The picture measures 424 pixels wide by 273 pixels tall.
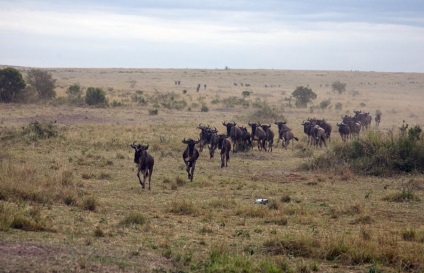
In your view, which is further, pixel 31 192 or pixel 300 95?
pixel 300 95

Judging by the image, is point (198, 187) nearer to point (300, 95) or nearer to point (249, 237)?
point (249, 237)

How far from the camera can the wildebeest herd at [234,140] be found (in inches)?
810

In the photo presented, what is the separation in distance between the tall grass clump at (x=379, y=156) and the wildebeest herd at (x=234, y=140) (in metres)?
4.29

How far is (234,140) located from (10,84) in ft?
90.3

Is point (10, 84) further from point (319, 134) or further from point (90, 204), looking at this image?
point (90, 204)

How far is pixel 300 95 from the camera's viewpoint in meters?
66.0

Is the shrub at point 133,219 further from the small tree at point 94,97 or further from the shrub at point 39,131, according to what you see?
the small tree at point 94,97

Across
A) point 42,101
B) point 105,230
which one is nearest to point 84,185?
point 105,230

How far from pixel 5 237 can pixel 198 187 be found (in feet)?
32.2

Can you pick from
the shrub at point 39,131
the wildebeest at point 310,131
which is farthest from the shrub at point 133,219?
the wildebeest at point 310,131

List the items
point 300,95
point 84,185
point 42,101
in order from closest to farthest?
point 84,185, point 42,101, point 300,95

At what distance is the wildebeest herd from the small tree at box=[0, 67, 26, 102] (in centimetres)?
2383

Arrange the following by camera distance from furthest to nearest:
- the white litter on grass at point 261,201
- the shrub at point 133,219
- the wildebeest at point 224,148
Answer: the wildebeest at point 224,148 < the white litter on grass at point 261,201 < the shrub at point 133,219

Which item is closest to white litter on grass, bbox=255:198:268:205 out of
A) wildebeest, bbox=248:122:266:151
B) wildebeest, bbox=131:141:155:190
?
wildebeest, bbox=131:141:155:190
